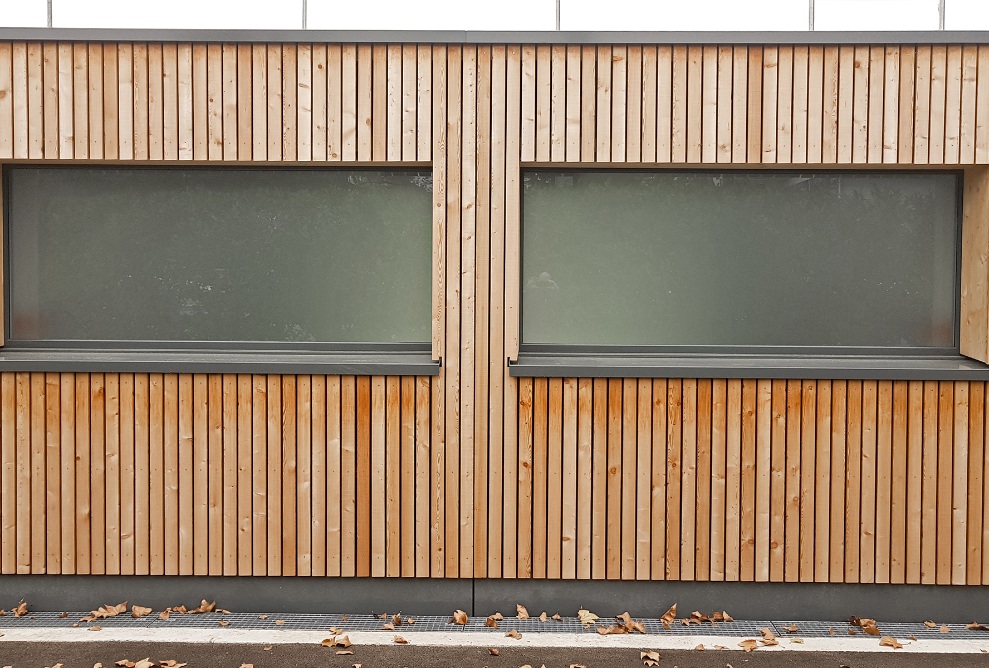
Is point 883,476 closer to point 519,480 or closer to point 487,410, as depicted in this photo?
point 519,480

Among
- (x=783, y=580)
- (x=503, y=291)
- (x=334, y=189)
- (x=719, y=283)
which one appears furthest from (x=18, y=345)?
(x=783, y=580)

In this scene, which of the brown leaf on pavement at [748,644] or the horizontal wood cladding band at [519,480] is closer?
the brown leaf on pavement at [748,644]

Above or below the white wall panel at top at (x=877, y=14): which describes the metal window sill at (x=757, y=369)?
below

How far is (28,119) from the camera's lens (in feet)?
15.9

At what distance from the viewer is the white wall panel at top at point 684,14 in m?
4.86

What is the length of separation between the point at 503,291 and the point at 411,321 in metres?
0.61

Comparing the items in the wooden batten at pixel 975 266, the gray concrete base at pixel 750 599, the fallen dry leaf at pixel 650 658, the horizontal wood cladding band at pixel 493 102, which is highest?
the horizontal wood cladding band at pixel 493 102

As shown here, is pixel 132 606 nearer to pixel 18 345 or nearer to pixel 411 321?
pixel 18 345

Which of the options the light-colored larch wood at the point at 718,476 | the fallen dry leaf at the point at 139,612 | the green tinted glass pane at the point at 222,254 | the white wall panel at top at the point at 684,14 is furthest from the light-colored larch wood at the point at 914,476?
the fallen dry leaf at the point at 139,612

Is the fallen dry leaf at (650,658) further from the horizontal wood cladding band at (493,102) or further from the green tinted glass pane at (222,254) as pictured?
the horizontal wood cladding band at (493,102)

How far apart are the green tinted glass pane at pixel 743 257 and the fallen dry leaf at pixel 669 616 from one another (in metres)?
1.51

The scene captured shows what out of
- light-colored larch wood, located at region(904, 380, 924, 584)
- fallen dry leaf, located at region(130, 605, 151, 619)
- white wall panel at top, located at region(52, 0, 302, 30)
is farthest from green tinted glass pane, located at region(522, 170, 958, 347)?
fallen dry leaf, located at region(130, 605, 151, 619)

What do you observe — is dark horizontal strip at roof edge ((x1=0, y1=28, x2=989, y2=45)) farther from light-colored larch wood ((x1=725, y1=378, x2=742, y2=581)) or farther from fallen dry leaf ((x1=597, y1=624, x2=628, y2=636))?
fallen dry leaf ((x1=597, y1=624, x2=628, y2=636))

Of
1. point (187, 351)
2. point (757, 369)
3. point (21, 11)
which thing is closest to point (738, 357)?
point (757, 369)
